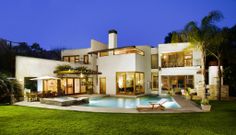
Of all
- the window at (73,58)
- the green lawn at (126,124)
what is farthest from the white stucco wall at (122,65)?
the green lawn at (126,124)

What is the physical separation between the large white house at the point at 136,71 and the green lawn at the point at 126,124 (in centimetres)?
1136

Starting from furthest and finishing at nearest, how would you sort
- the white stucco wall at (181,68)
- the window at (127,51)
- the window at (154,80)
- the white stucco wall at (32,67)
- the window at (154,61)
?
Answer: the window at (154,80) → the window at (154,61) → the window at (127,51) → the white stucco wall at (181,68) → the white stucco wall at (32,67)

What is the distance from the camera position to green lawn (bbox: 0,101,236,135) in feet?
26.5

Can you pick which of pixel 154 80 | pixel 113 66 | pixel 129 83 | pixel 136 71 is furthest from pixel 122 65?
pixel 154 80

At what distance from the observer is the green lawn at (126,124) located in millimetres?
8078

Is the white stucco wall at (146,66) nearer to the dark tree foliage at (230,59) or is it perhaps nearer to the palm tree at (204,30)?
the dark tree foliage at (230,59)

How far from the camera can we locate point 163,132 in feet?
26.0

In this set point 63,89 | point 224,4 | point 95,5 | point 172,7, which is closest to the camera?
point 63,89

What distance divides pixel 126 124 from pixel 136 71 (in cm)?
1401

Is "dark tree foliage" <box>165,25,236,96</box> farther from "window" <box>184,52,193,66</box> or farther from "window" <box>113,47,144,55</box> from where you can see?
"window" <box>113,47,144,55</box>

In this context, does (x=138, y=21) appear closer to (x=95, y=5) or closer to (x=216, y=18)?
(x=95, y=5)

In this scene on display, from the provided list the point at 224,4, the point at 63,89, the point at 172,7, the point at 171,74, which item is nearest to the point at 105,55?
the point at 63,89

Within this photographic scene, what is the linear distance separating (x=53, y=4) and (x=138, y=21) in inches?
2945

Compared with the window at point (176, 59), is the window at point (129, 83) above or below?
below
